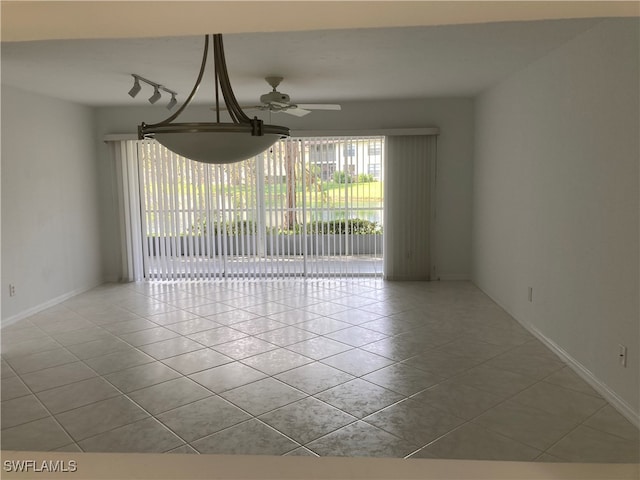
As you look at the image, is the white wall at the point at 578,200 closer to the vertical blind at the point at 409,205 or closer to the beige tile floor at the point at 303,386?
the beige tile floor at the point at 303,386

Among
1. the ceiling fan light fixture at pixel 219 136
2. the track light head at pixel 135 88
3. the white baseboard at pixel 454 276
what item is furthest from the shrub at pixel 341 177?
the ceiling fan light fixture at pixel 219 136

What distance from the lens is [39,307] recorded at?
5910 millimetres

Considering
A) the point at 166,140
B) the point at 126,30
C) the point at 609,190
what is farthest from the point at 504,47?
the point at 126,30

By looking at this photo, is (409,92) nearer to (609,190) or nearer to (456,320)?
(456,320)

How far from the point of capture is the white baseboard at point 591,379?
3.01 meters

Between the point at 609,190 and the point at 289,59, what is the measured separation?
275cm

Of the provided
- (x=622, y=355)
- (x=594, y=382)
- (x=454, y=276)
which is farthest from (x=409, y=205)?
(x=622, y=355)

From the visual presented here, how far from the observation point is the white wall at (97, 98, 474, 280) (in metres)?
7.03

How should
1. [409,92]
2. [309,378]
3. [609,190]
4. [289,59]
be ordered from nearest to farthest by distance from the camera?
[609,190]
[309,378]
[289,59]
[409,92]

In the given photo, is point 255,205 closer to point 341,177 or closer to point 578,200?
point 341,177

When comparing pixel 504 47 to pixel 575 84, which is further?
pixel 504 47

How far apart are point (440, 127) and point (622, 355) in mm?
4539

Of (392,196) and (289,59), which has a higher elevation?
(289,59)

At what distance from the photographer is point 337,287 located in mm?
6988
